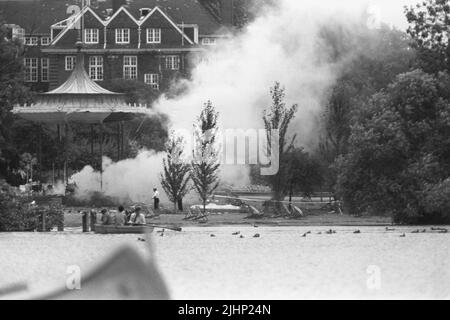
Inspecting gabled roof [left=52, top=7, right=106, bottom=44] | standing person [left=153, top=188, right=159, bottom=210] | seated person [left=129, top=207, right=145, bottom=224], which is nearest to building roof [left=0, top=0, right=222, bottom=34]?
gabled roof [left=52, top=7, right=106, bottom=44]

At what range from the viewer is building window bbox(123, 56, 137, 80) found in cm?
10000

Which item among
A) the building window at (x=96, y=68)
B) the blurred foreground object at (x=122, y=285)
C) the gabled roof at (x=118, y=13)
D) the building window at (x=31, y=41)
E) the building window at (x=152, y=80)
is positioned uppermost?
the gabled roof at (x=118, y=13)

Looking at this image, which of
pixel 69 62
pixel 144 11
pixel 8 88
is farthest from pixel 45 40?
pixel 8 88

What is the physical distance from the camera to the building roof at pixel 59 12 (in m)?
103

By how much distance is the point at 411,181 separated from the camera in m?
70.3

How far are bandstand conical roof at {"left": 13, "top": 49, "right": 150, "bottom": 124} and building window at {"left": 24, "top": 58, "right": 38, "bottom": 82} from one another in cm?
1387

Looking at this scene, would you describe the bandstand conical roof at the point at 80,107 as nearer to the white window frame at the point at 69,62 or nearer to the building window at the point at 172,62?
the white window frame at the point at 69,62

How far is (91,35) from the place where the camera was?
99000 mm

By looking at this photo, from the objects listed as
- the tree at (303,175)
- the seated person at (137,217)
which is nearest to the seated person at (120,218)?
the seated person at (137,217)

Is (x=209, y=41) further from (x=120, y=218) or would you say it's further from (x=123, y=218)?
(x=120, y=218)

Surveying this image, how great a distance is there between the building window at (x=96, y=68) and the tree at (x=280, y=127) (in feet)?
37.6

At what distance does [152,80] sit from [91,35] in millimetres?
3867
